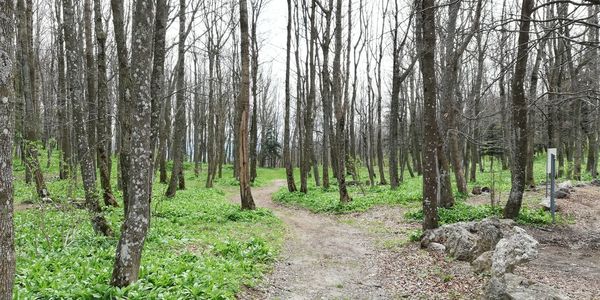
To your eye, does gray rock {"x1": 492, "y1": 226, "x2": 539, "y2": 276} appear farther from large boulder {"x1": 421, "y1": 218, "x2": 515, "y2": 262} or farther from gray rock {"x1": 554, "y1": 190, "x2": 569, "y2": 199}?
gray rock {"x1": 554, "y1": 190, "x2": 569, "y2": 199}

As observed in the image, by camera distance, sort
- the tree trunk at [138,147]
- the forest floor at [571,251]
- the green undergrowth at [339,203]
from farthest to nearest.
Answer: the green undergrowth at [339,203]
the forest floor at [571,251]
the tree trunk at [138,147]

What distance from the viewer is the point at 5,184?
9.46 feet

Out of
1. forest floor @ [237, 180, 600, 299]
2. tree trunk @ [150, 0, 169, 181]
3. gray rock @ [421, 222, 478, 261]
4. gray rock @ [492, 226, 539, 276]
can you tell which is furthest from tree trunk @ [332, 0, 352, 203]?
gray rock @ [492, 226, 539, 276]

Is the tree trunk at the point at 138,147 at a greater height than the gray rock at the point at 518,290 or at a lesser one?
greater

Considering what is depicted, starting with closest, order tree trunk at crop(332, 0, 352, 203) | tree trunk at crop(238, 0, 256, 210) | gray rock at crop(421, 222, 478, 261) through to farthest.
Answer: gray rock at crop(421, 222, 478, 261) → tree trunk at crop(238, 0, 256, 210) → tree trunk at crop(332, 0, 352, 203)

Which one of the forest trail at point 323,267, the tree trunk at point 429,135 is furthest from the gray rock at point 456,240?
the forest trail at point 323,267

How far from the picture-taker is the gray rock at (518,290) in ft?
15.2

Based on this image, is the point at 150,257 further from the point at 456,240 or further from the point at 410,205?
the point at 410,205

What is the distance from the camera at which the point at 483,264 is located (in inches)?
257

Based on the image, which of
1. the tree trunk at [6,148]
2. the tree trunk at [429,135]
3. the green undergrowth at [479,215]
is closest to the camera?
the tree trunk at [6,148]

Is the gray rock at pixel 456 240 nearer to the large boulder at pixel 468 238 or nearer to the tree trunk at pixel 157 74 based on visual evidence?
the large boulder at pixel 468 238

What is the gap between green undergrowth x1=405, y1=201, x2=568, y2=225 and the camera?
1065cm

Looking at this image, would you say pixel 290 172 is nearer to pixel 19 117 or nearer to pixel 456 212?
pixel 456 212

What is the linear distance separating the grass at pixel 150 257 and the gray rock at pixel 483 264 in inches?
141
